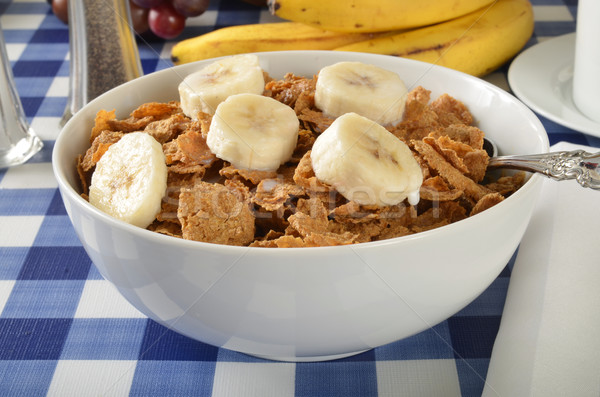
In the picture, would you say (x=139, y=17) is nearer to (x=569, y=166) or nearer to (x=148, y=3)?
(x=148, y=3)

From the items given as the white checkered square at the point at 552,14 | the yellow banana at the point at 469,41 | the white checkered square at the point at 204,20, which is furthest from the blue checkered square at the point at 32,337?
the white checkered square at the point at 552,14

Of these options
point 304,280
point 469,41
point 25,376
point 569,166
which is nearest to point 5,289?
point 25,376

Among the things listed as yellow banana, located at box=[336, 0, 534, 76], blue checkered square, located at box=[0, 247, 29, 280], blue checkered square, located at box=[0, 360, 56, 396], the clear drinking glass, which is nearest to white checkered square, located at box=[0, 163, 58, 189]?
the clear drinking glass

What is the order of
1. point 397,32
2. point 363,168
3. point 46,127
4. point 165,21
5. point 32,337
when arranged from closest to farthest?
1. point 363,168
2. point 32,337
3. point 46,127
4. point 397,32
5. point 165,21

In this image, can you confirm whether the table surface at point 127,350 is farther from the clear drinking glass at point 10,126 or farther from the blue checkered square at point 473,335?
the clear drinking glass at point 10,126

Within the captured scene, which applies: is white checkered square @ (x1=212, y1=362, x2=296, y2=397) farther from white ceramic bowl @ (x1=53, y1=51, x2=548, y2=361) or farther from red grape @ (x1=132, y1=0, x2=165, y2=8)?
red grape @ (x1=132, y1=0, x2=165, y2=8)
